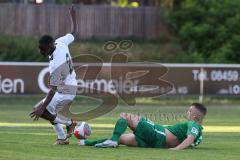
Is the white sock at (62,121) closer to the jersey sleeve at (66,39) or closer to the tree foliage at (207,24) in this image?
the jersey sleeve at (66,39)

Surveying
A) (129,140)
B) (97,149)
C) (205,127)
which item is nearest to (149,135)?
(129,140)

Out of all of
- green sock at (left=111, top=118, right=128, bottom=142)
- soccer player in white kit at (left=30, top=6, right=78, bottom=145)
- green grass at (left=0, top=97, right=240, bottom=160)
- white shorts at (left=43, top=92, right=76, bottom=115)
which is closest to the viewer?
green grass at (left=0, top=97, right=240, bottom=160)

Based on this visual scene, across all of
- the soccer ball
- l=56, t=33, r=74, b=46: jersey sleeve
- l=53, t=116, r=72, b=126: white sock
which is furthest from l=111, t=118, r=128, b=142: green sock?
l=56, t=33, r=74, b=46: jersey sleeve

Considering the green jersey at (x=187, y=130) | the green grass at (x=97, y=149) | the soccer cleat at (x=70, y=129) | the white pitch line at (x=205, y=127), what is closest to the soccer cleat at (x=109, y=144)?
the green grass at (x=97, y=149)

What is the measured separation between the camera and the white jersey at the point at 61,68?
16984mm

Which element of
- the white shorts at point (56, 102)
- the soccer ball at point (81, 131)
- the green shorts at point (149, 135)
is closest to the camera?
the green shorts at point (149, 135)

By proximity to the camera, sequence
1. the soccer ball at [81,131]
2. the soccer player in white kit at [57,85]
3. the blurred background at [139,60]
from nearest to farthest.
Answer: the soccer ball at [81,131] < the soccer player in white kit at [57,85] < the blurred background at [139,60]

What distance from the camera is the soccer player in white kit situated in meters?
16.9

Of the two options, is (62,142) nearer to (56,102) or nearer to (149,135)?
(56,102)

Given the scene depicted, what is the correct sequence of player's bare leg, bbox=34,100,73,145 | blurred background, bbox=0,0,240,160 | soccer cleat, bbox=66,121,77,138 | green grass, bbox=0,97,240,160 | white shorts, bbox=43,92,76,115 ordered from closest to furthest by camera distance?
green grass, bbox=0,97,240,160 → player's bare leg, bbox=34,100,73,145 → white shorts, bbox=43,92,76,115 → soccer cleat, bbox=66,121,77,138 → blurred background, bbox=0,0,240,160

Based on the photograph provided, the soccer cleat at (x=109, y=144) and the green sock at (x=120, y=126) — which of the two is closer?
the green sock at (x=120, y=126)

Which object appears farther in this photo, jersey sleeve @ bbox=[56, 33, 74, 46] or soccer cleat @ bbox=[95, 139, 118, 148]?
jersey sleeve @ bbox=[56, 33, 74, 46]

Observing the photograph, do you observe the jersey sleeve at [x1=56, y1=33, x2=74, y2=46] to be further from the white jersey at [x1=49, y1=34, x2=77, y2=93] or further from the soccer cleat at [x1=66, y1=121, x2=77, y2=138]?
the soccer cleat at [x1=66, y1=121, x2=77, y2=138]

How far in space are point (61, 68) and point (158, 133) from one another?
2.34 meters
